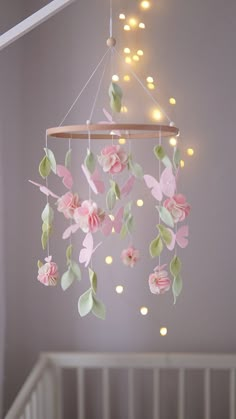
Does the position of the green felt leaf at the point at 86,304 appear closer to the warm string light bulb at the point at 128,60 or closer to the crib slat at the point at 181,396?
the crib slat at the point at 181,396

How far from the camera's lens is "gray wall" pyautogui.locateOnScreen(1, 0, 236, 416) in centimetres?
239

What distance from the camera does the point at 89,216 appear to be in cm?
137

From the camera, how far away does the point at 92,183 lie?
1396mm

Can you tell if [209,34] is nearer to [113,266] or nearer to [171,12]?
[171,12]

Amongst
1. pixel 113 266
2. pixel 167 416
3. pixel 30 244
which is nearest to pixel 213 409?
pixel 167 416

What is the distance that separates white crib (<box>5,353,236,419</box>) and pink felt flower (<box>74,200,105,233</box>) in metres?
1.12

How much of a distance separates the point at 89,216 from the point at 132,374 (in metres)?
1.29

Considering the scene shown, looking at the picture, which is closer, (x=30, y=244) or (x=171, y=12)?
(x=171, y=12)

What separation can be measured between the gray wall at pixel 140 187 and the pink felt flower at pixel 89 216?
1.09 metres

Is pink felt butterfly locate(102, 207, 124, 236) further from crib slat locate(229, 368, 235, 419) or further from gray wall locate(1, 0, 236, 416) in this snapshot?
crib slat locate(229, 368, 235, 419)

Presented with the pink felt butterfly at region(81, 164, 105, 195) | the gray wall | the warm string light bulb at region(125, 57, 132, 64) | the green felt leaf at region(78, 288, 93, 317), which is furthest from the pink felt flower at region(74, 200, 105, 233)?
the warm string light bulb at region(125, 57, 132, 64)

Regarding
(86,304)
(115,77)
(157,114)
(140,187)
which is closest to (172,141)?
(157,114)

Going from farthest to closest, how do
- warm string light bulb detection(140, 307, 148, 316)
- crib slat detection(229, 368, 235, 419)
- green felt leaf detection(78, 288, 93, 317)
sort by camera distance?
warm string light bulb detection(140, 307, 148, 316), crib slat detection(229, 368, 235, 419), green felt leaf detection(78, 288, 93, 317)

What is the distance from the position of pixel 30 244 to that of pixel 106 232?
1.09m
